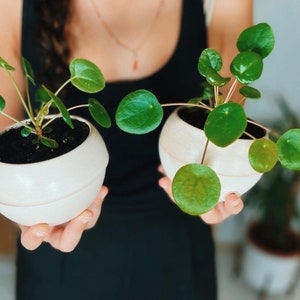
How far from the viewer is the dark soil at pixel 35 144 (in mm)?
519

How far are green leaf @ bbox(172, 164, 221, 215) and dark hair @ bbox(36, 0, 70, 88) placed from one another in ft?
1.53

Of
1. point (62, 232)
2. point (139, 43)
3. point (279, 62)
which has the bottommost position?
point (279, 62)

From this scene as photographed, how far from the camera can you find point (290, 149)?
1.66ft

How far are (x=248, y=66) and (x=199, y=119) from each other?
0.51ft

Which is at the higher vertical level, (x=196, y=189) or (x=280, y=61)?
(x=196, y=189)

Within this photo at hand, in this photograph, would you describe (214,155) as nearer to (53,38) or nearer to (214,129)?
(214,129)

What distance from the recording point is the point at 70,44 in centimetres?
86

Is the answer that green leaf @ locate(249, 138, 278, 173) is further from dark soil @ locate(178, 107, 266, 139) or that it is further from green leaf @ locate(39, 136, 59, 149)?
green leaf @ locate(39, 136, 59, 149)

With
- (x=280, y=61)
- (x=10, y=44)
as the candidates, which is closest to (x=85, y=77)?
(x=10, y=44)

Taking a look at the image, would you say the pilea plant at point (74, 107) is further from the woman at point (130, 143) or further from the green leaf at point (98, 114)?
the woman at point (130, 143)

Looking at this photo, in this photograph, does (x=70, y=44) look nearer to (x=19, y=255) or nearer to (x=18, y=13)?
(x=18, y=13)

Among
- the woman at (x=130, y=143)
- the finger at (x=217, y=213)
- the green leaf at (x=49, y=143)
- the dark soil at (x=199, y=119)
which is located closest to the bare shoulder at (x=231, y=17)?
the woman at (x=130, y=143)

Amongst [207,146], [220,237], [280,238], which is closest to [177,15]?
[207,146]

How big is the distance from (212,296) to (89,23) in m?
0.72
